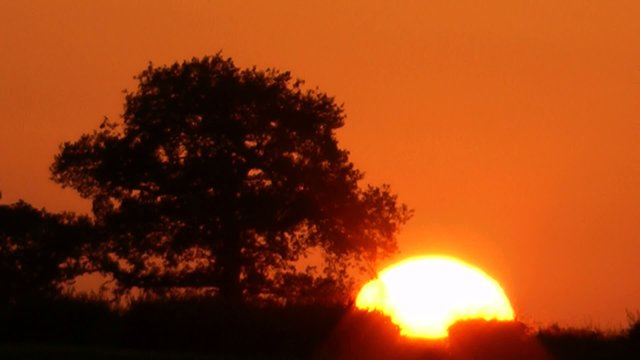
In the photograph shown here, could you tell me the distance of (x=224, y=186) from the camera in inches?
2219

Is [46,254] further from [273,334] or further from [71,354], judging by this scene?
[71,354]

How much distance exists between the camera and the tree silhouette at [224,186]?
5597 cm

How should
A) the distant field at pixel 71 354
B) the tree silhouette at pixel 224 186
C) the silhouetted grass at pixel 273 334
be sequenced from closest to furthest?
the distant field at pixel 71 354 < the silhouetted grass at pixel 273 334 < the tree silhouette at pixel 224 186

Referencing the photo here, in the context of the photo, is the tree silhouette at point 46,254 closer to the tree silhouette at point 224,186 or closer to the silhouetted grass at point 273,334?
the tree silhouette at point 224,186

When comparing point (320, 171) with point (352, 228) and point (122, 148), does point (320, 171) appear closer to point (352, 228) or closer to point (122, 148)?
point (352, 228)

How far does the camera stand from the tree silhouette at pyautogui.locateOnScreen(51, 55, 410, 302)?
56.0m

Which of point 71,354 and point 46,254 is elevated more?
point 46,254

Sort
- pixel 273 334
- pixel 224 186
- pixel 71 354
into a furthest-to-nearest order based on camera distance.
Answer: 1. pixel 224 186
2. pixel 273 334
3. pixel 71 354

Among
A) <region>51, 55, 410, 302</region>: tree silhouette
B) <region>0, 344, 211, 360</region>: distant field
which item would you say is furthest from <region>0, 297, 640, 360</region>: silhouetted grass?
<region>51, 55, 410, 302</region>: tree silhouette

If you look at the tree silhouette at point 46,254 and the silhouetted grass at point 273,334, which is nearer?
the silhouetted grass at point 273,334

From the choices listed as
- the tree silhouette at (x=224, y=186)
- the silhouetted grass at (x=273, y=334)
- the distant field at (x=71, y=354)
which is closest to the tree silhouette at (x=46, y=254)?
the tree silhouette at (x=224, y=186)

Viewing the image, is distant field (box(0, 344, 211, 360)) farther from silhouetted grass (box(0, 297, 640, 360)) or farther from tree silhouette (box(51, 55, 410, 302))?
tree silhouette (box(51, 55, 410, 302))

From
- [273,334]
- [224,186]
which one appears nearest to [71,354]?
[273,334]

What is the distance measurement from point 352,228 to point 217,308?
71.8 feet
